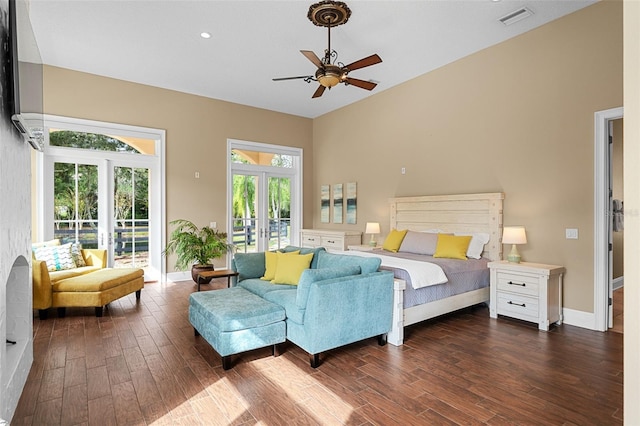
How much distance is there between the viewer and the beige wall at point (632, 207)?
1.06 meters

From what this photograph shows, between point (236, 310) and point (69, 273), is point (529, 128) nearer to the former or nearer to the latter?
point (236, 310)

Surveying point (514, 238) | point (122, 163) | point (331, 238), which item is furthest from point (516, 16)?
point (122, 163)

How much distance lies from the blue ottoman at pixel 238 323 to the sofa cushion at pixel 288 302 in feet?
0.19

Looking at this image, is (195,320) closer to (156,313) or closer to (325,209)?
(156,313)

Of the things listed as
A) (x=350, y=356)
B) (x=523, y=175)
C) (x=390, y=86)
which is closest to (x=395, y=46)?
(x=390, y=86)

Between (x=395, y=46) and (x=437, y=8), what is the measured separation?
34.7 inches

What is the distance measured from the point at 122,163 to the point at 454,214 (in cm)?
523

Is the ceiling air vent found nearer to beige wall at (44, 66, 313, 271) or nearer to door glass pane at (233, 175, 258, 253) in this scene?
beige wall at (44, 66, 313, 271)

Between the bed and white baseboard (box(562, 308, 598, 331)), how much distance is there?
0.80m

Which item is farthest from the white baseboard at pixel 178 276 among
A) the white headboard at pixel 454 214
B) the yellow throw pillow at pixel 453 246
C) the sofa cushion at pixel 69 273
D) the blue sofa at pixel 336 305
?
the yellow throw pillow at pixel 453 246

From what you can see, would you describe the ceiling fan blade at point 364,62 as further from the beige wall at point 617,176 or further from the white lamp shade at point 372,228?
the beige wall at point 617,176

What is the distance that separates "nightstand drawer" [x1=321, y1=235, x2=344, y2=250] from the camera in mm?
6488

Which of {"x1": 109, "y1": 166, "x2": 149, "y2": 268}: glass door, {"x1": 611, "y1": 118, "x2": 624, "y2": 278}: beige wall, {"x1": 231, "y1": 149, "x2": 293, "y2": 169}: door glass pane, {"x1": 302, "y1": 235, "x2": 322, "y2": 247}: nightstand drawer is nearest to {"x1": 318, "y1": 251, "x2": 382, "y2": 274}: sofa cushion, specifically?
{"x1": 302, "y1": 235, "x2": 322, "y2": 247}: nightstand drawer

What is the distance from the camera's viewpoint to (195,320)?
3238 mm
